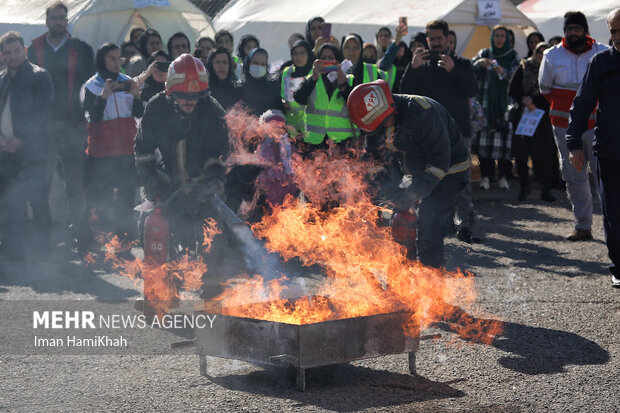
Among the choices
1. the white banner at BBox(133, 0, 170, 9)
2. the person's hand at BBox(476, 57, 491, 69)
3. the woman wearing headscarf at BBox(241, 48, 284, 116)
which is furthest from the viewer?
the white banner at BBox(133, 0, 170, 9)

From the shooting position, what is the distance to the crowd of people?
672cm

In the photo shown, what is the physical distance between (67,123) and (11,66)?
2.93 ft

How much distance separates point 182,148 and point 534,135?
7.25 meters

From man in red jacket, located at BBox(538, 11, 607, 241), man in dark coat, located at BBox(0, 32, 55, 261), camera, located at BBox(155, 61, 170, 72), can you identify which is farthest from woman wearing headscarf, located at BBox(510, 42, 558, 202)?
man in dark coat, located at BBox(0, 32, 55, 261)

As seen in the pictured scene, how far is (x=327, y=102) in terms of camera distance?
360 inches

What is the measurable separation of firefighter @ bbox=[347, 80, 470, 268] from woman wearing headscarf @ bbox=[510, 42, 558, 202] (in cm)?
573

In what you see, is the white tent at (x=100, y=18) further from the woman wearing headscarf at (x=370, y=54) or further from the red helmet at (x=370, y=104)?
the red helmet at (x=370, y=104)

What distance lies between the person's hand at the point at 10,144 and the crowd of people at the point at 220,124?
1cm

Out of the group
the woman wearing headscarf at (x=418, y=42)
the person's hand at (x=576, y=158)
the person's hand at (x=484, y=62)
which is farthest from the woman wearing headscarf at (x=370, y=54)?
the person's hand at (x=576, y=158)

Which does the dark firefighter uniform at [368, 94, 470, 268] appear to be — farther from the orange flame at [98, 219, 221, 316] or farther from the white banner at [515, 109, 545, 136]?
the white banner at [515, 109, 545, 136]

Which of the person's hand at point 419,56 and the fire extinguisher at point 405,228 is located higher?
the person's hand at point 419,56

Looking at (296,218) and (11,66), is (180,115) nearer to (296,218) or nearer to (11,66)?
(296,218)

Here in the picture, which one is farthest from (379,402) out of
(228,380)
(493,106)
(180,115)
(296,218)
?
(493,106)

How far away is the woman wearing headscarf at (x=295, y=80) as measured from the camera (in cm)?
952
